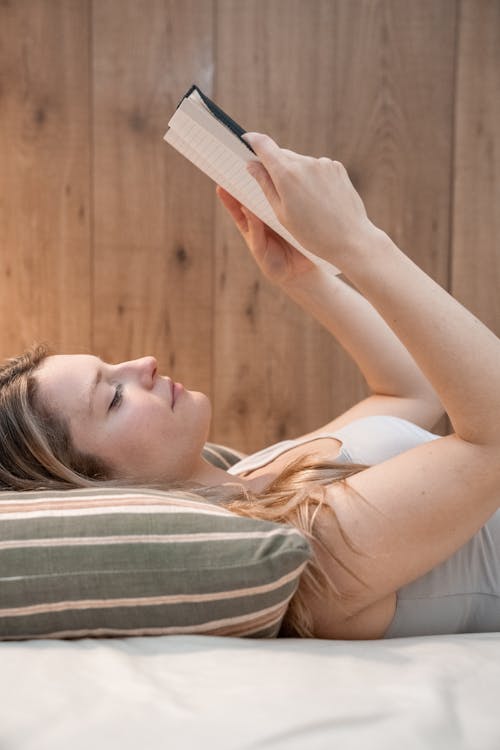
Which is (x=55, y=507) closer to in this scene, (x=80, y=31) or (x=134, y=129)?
(x=134, y=129)

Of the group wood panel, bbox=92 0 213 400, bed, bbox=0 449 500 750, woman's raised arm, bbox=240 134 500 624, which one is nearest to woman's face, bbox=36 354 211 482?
bed, bbox=0 449 500 750

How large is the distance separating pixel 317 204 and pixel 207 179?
941 mm

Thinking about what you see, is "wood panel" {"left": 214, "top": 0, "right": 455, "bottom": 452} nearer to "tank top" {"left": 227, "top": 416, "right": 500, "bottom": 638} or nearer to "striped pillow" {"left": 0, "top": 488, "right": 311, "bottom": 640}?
"tank top" {"left": 227, "top": 416, "right": 500, "bottom": 638}

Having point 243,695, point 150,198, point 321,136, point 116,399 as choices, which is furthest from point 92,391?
point 321,136

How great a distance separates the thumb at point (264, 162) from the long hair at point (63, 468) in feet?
1.13

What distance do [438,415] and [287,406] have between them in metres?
0.53

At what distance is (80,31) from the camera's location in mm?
1781

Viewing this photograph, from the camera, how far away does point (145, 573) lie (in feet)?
2.66

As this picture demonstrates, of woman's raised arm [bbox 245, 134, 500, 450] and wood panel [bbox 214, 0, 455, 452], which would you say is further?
wood panel [bbox 214, 0, 455, 452]

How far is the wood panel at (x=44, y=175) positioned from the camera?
1777 millimetres

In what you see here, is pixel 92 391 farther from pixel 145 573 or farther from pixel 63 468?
pixel 145 573

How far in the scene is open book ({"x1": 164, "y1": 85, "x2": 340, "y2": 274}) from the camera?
3.24ft

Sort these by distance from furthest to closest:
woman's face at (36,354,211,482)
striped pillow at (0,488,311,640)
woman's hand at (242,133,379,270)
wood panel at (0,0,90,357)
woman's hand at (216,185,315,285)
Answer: wood panel at (0,0,90,357) → woman's hand at (216,185,315,285) → woman's face at (36,354,211,482) → woman's hand at (242,133,379,270) → striped pillow at (0,488,311,640)

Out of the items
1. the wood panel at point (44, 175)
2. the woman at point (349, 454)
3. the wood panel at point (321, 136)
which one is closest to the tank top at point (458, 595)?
the woman at point (349, 454)
